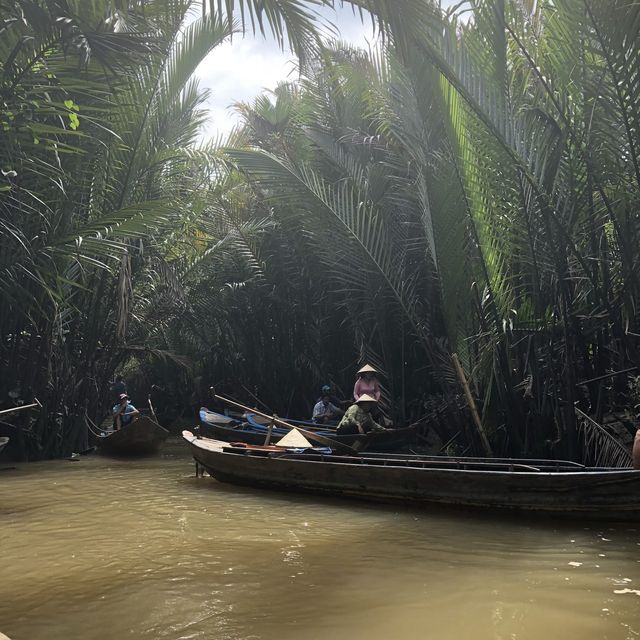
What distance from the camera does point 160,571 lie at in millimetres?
4391

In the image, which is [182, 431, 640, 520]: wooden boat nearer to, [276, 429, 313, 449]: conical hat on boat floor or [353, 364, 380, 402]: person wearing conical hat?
[276, 429, 313, 449]: conical hat on boat floor

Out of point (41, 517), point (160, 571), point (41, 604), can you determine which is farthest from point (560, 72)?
point (41, 517)

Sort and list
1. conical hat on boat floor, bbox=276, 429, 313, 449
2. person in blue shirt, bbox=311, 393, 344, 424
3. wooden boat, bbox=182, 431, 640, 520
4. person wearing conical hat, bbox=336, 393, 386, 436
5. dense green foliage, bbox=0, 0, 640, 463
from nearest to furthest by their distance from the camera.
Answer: wooden boat, bbox=182, 431, 640, 520
dense green foliage, bbox=0, 0, 640, 463
conical hat on boat floor, bbox=276, 429, 313, 449
person wearing conical hat, bbox=336, 393, 386, 436
person in blue shirt, bbox=311, 393, 344, 424

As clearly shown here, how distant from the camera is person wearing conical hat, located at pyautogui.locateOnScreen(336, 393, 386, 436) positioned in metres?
8.39

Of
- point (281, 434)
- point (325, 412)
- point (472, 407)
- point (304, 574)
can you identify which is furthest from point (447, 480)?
point (325, 412)

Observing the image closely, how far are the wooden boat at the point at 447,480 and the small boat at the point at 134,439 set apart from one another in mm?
2865

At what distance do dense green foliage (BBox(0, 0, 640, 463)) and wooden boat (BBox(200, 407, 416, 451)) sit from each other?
72cm

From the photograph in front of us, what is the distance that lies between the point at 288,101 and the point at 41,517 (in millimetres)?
9940

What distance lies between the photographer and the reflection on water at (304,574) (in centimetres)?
337

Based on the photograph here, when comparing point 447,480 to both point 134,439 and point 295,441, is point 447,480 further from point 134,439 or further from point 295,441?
point 134,439

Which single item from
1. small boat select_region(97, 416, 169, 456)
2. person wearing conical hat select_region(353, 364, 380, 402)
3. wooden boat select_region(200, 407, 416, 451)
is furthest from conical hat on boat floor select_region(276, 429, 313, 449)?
small boat select_region(97, 416, 169, 456)

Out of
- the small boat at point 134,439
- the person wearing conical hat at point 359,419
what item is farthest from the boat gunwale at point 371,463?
the small boat at point 134,439

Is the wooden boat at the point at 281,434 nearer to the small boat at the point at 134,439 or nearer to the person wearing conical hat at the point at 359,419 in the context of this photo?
the person wearing conical hat at the point at 359,419

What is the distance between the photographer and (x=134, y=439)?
1082 cm
